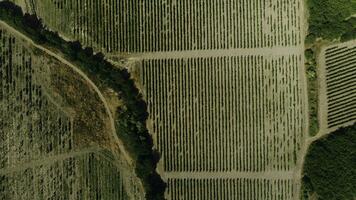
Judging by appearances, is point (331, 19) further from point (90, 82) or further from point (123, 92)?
point (90, 82)

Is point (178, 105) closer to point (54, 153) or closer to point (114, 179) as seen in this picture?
point (114, 179)

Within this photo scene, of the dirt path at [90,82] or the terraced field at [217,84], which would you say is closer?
the terraced field at [217,84]

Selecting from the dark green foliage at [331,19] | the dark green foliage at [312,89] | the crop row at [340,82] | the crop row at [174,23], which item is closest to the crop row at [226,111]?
the dark green foliage at [312,89]

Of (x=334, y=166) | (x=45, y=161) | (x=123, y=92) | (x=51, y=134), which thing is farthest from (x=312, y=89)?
(x=45, y=161)

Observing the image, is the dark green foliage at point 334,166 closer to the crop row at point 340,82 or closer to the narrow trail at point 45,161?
the crop row at point 340,82

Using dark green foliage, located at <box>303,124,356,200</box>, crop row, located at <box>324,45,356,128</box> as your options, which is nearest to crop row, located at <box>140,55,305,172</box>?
dark green foliage, located at <box>303,124,356,200</box>

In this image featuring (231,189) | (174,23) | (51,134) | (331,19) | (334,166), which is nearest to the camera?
(334,166)

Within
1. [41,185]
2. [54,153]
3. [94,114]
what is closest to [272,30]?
[94,114]
